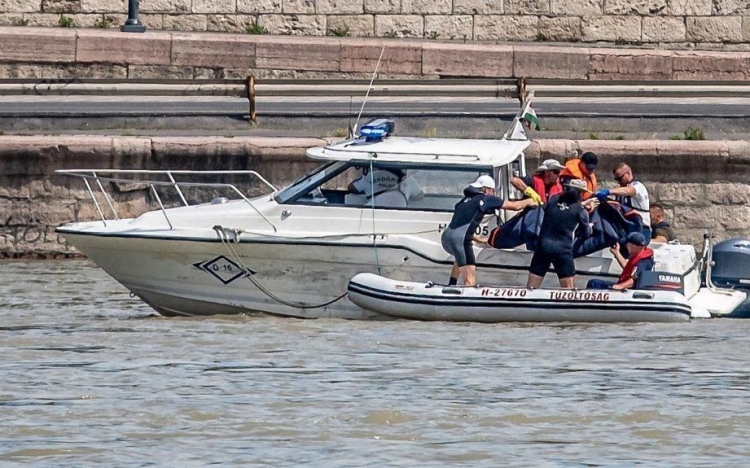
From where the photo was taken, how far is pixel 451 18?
26.6 m

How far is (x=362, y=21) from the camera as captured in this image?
26.6 metres

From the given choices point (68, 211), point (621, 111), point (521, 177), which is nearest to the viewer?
point (521, 177)

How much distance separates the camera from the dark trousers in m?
14.1

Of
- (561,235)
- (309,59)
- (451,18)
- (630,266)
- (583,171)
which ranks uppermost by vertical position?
(451,18)

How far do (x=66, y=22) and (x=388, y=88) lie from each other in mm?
6223

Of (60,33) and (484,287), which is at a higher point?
(60,33)

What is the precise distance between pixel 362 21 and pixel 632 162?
8.24 metres

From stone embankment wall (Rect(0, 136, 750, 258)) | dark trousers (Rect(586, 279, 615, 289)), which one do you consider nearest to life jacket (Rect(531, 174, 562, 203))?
dark trousers (Rect(586, 279, 615, 289))

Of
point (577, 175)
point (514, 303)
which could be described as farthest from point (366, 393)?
point (577, 175)

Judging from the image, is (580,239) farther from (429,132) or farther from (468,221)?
(429,132)

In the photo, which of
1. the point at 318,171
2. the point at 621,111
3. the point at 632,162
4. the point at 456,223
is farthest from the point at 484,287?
the point at 621,111

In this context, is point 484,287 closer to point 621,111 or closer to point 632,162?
point 632,162

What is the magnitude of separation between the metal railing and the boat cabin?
7.07 m

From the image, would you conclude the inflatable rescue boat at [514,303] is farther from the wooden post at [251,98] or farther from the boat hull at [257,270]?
the wooden post at [251,98]
